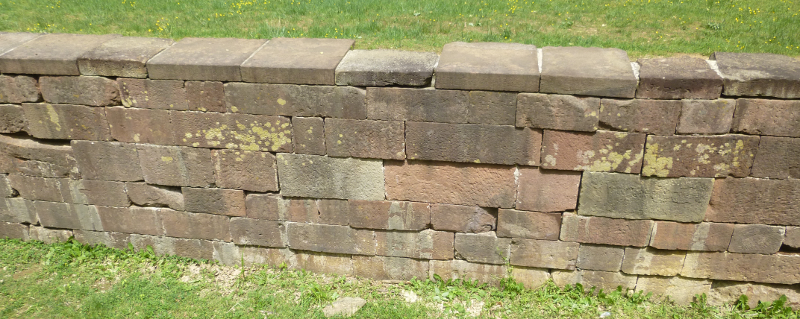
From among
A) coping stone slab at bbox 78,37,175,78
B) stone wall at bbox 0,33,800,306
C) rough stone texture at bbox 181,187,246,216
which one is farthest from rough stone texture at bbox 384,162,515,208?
coping stone slab at bbox 78,37,175,78

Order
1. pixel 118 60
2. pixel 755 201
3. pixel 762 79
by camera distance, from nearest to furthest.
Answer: pixel 762 79 → pixel 755 201 → pixel 118 60

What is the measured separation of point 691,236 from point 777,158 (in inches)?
40.0

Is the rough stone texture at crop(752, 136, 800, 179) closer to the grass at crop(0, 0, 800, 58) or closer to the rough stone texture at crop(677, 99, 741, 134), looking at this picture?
the rough stone texture at crop(677, 99, 741, 134)

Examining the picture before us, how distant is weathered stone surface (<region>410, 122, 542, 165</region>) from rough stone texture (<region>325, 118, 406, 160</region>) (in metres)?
0.11

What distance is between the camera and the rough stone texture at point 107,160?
551 cm

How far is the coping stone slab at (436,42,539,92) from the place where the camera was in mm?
4477

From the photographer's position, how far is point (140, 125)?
529cm

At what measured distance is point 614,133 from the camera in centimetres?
462

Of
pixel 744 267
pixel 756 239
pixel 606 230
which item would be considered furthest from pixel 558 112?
pixel 744 267

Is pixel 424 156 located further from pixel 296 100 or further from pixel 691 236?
pixel 691 236

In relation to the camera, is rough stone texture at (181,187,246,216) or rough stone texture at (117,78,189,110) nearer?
rough stone texture at (117,78,189,110)

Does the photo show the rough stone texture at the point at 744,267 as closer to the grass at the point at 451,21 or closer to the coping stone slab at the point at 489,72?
the coping stone slab at the point at 489,72

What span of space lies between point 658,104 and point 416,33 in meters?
3.89

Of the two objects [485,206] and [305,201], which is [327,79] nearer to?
[305,201]
